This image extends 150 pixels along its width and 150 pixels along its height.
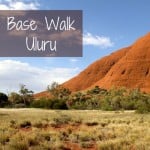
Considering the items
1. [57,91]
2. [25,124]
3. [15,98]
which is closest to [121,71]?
[57,91]

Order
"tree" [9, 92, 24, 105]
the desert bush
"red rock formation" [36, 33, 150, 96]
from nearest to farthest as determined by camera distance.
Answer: the desert bush, "tree" [9, 92, 24, 105], "red rock formation" [36, 33, 150, 96]

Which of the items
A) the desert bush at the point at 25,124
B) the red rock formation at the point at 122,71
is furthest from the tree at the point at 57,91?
the desert bush at the point at 25,124

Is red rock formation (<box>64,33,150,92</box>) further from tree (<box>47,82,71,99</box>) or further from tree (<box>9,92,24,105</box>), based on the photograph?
tree (<box>9,92,24,105</box>)

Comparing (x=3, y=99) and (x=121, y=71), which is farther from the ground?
(x=121, y=71)

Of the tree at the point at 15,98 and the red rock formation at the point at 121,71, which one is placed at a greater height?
the red rock formation at the point at 121,71

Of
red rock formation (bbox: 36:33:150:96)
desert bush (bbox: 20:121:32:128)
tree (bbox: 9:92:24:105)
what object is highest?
red rock formation (bbox: 36:33:150:96)

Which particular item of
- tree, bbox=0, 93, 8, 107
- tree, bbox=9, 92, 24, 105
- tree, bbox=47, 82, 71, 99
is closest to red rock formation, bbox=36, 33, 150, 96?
tree, bbox=47, 82, 71, 99

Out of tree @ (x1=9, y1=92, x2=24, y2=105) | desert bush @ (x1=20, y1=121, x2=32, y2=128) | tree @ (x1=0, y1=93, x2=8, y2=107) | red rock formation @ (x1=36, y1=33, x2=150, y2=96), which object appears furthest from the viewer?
red rock formation @ (x1=36, y1=33, x2=150, y2=96)

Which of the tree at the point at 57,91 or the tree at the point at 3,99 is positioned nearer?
the tree at the point at 3,99

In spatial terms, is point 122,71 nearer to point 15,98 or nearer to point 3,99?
point 15,98

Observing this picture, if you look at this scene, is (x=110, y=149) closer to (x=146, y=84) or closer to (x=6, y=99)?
(x=6, y=99)

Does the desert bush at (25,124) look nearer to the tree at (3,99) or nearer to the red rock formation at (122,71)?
the tree at (3,99)

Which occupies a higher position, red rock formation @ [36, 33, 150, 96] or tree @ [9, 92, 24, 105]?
red rock formation @ [36, 33, 150, 96]

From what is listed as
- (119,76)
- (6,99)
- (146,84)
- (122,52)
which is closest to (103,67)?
(122,52)
